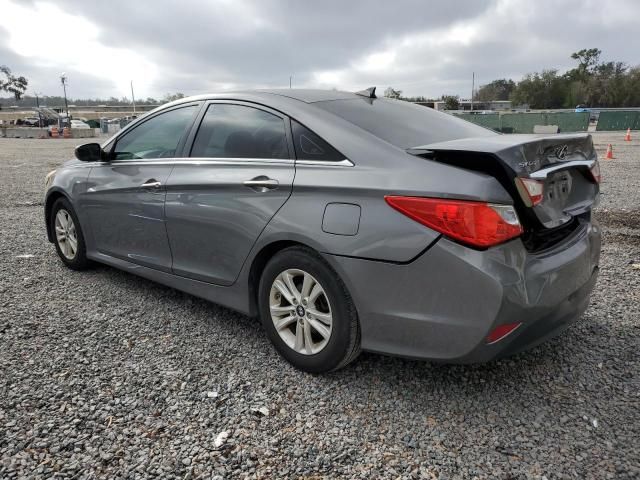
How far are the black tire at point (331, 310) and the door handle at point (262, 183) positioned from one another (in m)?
0.37

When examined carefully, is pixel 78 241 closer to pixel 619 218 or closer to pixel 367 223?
pixel 367 223

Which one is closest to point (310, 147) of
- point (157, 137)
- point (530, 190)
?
point (530, 190)

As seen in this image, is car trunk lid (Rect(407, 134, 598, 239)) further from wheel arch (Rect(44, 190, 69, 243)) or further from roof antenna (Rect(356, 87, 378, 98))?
wheel arch (Rect(44, 190, 69, 243))

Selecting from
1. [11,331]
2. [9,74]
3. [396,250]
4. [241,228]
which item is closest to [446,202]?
[396,250]

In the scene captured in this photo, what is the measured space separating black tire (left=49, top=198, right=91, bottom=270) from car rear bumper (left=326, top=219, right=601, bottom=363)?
9.81ft

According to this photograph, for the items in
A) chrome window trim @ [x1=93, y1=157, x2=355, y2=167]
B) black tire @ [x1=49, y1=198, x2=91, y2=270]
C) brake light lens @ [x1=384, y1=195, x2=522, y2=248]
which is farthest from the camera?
black tire @ [x1=49, y1=198, x2=91, y2=270]

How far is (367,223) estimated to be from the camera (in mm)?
2395

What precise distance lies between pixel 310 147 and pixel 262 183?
34cm

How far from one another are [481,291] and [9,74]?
430 feet

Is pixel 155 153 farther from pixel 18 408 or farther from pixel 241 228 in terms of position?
pixel 18 408

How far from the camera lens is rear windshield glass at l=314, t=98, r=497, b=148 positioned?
2750 millimetres

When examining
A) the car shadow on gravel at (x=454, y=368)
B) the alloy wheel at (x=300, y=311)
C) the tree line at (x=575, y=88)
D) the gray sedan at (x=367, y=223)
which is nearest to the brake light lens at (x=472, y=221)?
the gray sedan at (x=367, y=223)

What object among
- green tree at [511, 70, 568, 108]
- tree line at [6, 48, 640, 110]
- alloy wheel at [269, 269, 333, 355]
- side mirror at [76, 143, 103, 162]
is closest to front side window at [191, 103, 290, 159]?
alloy wheel at [269, 269, 333, 355]

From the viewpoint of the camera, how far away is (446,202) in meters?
2.21
